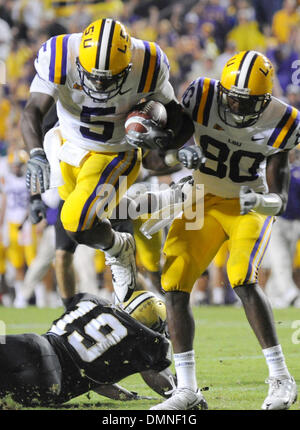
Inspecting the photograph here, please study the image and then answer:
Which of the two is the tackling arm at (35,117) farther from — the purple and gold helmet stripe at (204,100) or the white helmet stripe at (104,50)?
the purple and gold helmet stripe at (204,100)

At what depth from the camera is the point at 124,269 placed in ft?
15.1

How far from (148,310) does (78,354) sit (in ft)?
2.04

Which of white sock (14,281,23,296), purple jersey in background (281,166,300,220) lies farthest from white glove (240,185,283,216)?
white sock (14,281,23,296)

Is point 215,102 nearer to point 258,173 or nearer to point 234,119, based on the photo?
point 234,119

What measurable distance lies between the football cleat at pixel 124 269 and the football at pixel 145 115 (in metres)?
0.78

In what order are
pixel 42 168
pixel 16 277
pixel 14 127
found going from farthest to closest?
pixel 14 127 → pixel 16 277 → pixel 42 168

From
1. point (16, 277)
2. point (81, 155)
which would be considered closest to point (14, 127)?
point (16, 277)

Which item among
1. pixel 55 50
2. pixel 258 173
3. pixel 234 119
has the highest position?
pixel 55 50

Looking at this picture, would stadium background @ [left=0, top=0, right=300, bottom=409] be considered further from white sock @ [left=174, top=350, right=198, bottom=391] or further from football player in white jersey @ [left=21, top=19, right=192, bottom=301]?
white sock @ [left=174, top=350, right=198, bottom=391]

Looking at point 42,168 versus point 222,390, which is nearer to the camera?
point 42,168

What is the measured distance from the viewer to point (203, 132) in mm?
4133

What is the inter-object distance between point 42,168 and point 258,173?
1.19 m

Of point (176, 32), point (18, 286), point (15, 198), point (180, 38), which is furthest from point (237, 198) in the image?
point (176, 32)

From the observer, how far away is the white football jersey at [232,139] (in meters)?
4.06
